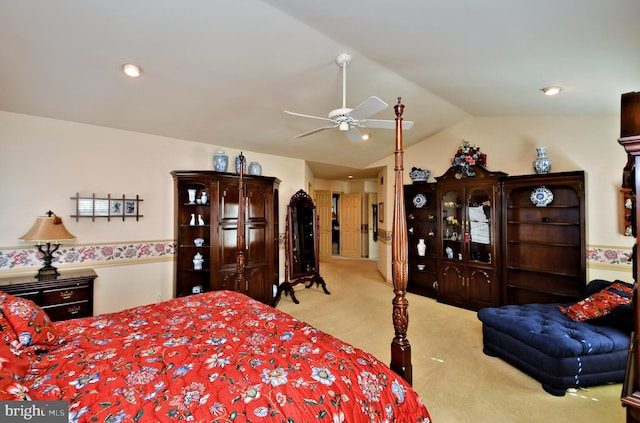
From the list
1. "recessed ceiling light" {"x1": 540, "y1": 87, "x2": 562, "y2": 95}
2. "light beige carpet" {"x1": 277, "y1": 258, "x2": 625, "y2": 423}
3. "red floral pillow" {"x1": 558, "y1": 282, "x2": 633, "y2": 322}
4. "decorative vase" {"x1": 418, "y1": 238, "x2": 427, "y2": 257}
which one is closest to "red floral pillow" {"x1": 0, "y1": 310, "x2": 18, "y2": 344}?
"light beige carpet" {"x1": 277, "y1": 258, "x2": 625, "y2": 423}

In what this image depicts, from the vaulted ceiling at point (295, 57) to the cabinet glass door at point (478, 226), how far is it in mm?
1235

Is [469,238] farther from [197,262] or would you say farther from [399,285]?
[197,262]

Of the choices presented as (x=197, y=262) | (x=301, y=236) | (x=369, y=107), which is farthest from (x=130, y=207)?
(x=369, y=107)

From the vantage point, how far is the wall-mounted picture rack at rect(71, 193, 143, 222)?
3.12 metres

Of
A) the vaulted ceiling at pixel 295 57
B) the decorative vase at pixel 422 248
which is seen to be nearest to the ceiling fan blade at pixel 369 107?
the vaulted ceiling at pixel 295 57

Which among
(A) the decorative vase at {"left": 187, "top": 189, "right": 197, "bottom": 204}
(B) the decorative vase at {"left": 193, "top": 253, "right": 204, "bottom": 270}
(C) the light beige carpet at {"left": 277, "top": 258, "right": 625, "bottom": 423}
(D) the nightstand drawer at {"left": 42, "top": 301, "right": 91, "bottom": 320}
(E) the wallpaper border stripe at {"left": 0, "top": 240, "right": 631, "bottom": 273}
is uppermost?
(A) the decorative vase at {"left": 187, "top": 189, "right": 197, "bottom": 204}

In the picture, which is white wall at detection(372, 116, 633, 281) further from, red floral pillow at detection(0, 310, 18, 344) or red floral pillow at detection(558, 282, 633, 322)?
red floral pillow at detection(0, 310, 18, 344)

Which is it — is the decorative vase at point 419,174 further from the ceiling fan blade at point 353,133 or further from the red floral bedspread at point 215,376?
the red floral bedspread at point 215,376

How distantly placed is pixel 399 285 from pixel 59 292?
3086 millimetres

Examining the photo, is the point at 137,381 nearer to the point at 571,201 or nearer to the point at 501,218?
the point at 501,218

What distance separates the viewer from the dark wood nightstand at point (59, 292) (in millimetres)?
2471

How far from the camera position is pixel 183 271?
3.68m

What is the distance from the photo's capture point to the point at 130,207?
3.43 m

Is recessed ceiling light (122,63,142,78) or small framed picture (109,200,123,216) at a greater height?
recessed ceiling light (122,63,142,78)
